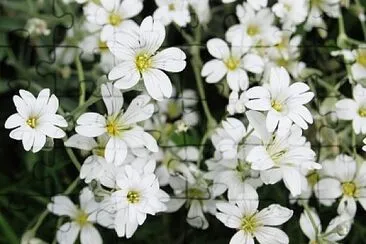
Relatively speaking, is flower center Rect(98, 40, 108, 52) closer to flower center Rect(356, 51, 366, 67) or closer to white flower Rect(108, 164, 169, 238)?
white flower Rect(108, 164, 169, 238)

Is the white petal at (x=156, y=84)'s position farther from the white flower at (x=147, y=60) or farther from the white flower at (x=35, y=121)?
the white flower at (x=35, y=121)

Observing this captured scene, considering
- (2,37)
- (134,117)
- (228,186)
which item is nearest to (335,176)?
(228,186)

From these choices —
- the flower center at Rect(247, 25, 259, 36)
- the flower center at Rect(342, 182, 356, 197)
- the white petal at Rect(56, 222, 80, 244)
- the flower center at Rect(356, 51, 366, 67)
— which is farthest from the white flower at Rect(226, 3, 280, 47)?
the white petal at Rect(56, 222, 80, 244)

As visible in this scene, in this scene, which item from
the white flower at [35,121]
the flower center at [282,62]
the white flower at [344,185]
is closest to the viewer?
the white flower at [35,121]

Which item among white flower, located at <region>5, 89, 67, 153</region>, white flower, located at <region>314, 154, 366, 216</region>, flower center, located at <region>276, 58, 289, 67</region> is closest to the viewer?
white flower, located at <region>5, 89, 67, 153</region>

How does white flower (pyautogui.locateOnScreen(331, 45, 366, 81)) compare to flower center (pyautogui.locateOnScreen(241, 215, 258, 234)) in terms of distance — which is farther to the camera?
white flower (pyautogui.locateOnScreen(331, 45, 366, 81))
